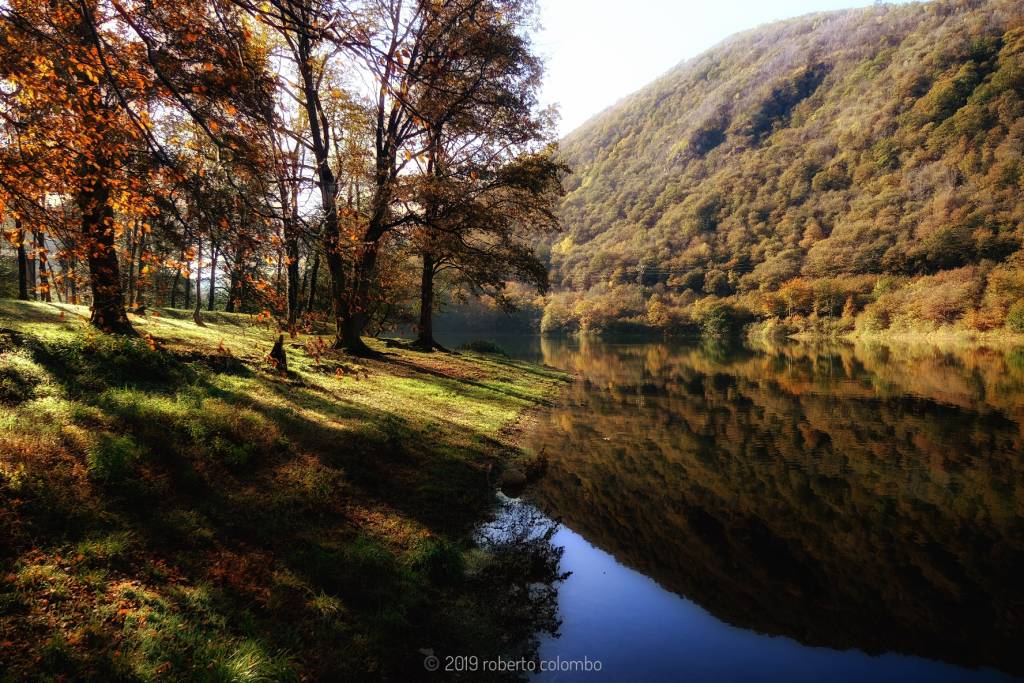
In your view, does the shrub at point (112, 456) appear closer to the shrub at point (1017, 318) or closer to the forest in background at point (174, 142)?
the forest in background at point (174, 142)

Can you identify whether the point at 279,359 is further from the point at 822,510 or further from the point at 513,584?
the point at 822,510

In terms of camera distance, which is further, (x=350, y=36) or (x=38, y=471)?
(x=38, y=471)

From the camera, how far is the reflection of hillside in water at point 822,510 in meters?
6.68

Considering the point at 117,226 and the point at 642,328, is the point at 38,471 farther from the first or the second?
the point at 642,328

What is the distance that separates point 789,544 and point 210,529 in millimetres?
8648

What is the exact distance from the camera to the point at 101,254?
762 cm

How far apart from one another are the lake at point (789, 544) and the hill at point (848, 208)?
56.6m

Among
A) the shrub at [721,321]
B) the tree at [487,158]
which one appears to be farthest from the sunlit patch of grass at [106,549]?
the shrub at [721,321]

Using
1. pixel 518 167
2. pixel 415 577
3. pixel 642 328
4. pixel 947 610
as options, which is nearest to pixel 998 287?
pixel 642 328

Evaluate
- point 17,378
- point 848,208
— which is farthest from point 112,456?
point 848,208

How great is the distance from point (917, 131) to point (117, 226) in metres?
155

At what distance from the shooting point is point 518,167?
2248cm

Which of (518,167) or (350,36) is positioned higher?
(518,167)

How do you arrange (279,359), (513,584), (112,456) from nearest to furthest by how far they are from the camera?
(112,456) → (513,584) → (279,359)
